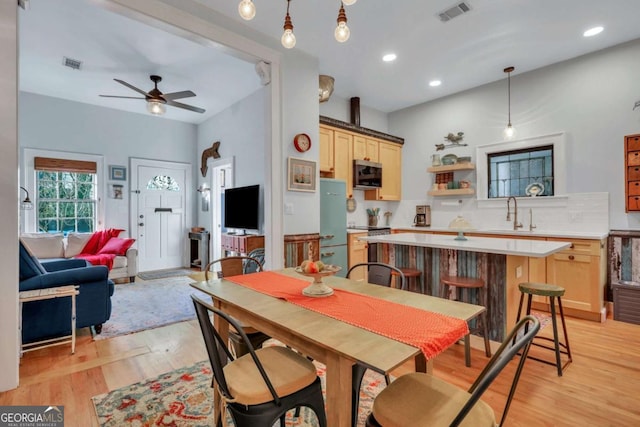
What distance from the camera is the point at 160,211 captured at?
21.1 ft

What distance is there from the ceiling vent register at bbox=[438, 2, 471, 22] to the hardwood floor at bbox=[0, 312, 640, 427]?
3.18 meters

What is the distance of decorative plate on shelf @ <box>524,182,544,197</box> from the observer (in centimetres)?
436

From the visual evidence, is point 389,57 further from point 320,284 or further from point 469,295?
point 320,284

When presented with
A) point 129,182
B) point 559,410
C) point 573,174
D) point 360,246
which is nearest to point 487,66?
point 573,174

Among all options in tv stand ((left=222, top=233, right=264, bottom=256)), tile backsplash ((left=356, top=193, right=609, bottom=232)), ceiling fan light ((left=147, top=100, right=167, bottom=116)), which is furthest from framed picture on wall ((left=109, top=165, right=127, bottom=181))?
tile backsplash ((left=356, top=193, right=609, bottom=232))

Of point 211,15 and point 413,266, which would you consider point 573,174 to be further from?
point 211,15

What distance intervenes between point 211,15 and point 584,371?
4414mm

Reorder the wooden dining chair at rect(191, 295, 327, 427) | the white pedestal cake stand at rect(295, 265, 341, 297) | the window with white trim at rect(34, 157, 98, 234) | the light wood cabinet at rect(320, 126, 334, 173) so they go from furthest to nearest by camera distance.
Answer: the window with white trim at rect(34, 157, 98, 234) < the light wood cabinet at rect(320, 126, 334, 173) < the white pedestal cake stand at rect(295, 265, 341, 297) < the wooden dining chair at rect(191, 295, 327, 427)

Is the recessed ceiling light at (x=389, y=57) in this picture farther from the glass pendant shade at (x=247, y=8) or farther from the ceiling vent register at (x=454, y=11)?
the glass pendant shade at (x=247, y=8)

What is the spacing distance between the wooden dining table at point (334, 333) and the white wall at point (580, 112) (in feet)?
12.3

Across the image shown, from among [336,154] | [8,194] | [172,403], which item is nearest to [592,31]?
[336,154]

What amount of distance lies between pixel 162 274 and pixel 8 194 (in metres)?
4.02

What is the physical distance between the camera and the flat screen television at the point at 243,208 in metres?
4.86

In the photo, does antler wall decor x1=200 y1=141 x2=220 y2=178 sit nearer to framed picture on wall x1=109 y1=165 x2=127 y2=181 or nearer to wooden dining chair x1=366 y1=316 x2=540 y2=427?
framed picture on wall x1=109 y1=165 x2=127 y2=181
